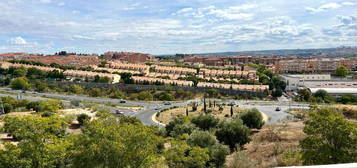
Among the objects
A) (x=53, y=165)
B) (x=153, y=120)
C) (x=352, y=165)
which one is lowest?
(x=153, y=120)

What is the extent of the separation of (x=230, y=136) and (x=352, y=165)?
56.3 ft

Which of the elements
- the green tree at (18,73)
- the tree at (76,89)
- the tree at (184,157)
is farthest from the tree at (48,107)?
the green tree at (18,73)

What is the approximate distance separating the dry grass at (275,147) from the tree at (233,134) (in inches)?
34.1

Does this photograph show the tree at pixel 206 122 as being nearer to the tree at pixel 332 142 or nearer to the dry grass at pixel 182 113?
the dry grass at pixel 182 113

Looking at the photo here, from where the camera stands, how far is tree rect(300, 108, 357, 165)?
10.3 m

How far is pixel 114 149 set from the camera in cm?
870

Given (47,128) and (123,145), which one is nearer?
(123,145)

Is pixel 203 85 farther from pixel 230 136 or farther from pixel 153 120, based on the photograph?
pixel 230 136

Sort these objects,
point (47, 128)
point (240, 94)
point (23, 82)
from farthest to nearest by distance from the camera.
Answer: point (23, 82) → point (240, 94) → point (47, 128)

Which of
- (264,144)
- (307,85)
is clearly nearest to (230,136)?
(264,144)

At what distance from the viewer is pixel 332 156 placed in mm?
10281

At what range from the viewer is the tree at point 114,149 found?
28.8 ft

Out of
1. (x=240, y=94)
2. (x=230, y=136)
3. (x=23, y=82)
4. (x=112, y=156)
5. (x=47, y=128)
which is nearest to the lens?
(x=112, y=156)

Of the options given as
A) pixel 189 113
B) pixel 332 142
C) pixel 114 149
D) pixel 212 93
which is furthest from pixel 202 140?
pixel 212 93
